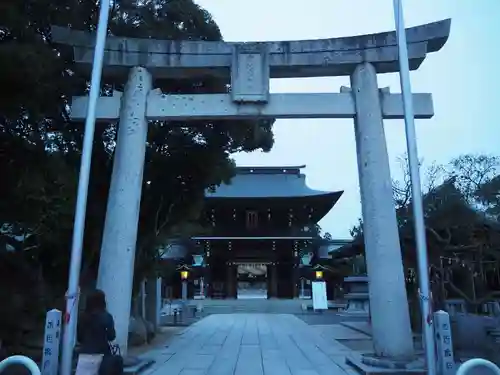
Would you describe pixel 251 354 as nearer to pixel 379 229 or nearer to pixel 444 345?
pixel 379 229

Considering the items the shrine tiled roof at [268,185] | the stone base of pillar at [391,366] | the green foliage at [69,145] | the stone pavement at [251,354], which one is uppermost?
the shrine tiled roof at [268,185]

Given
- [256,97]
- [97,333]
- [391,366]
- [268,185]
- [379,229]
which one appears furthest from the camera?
[268,185]

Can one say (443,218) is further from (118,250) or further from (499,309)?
(118,250)

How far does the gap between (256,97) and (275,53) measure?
0.96m

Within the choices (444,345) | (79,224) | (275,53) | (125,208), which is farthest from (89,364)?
(275,53)

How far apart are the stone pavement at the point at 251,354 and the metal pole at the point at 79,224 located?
8.66ft

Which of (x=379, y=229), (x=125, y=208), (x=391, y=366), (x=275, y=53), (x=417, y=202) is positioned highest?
(x=275, y=53)

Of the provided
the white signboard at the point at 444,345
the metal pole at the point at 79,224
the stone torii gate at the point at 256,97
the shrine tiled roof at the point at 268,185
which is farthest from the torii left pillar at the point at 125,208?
the shrine tiled roof at the point at 268,185

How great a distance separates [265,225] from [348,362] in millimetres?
25553

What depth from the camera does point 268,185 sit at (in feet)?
121

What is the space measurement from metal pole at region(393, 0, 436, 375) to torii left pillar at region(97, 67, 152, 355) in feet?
14.2

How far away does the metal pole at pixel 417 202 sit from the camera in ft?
19.6

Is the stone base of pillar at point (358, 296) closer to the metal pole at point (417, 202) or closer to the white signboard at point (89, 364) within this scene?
the metal pole at point (417, 202)

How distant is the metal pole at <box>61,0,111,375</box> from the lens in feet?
19.1
